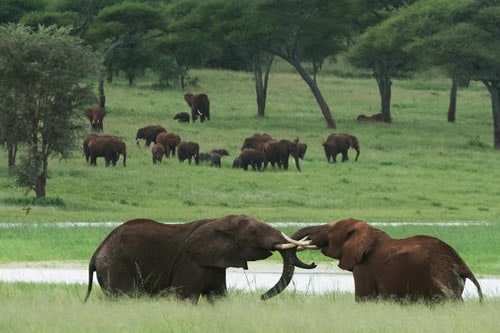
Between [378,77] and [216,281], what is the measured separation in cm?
5614

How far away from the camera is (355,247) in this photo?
12.9 m

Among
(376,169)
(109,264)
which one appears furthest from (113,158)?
(109,264)

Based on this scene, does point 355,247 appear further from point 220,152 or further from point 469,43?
point 469,43

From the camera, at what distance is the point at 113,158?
4416 centimetres

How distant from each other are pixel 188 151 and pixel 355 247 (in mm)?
33698

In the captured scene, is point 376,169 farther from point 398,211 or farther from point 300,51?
point 300,51

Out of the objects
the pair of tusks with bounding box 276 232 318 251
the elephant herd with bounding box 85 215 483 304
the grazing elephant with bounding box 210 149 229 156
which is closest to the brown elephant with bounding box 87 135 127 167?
the grazing elephant with bounding box 210 149 229 156

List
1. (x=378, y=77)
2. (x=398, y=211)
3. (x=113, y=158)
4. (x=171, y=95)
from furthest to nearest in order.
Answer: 1. (x=171, y=95)
2. (x=378, y=77)
3. (x=113, y=158)
4. (x=398, y=211)

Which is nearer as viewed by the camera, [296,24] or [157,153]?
[157,153]

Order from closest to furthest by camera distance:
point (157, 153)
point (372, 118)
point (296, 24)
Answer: point (157, 153)
point (296, 24)
point (372, 118)

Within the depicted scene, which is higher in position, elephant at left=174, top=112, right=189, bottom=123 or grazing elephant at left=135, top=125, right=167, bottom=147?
grazing elephant at left=135, top=125, right=167, bottom=147

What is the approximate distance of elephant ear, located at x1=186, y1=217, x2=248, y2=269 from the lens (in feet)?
41.0

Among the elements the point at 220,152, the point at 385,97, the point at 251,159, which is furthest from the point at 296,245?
the point at 385,97

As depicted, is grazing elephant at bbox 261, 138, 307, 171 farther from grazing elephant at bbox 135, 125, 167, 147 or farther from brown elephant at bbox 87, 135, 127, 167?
grazing elephant at bbox 135, 125, 167, 147
